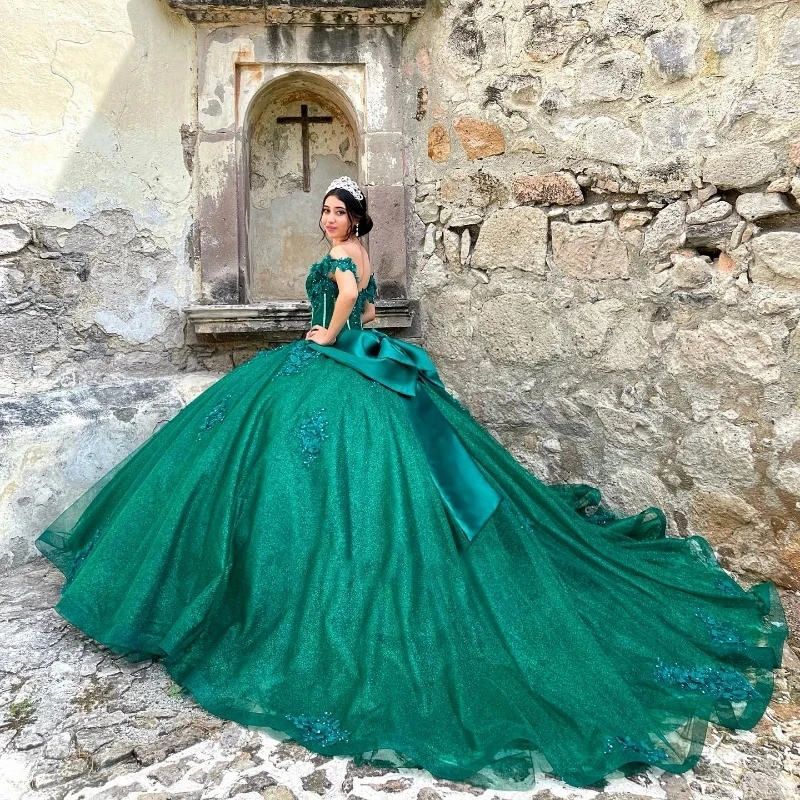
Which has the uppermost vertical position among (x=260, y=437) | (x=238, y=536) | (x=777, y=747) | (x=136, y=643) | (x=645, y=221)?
(x=645, y=221)

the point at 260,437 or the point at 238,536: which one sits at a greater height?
the point at 260,437

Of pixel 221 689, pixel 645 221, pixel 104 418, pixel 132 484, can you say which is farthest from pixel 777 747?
pixel 104 418

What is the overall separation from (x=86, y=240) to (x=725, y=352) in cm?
306

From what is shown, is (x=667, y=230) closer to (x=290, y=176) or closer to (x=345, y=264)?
(x=345, y=264)

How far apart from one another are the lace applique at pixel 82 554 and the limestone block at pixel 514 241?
2233 millimetres

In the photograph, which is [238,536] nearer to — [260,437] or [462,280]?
[260,437]

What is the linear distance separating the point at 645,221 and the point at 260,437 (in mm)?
1916

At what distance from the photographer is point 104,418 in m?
3.56

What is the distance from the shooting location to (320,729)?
197 cm

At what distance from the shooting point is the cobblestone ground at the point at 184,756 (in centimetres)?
184

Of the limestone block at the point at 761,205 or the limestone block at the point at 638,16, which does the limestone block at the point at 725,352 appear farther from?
the limestone block at the point at 638,16

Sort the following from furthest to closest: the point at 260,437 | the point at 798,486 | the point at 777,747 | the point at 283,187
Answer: the point at 283,187 < the point at 798,486 < the point at 260,437 < the point at 777,747

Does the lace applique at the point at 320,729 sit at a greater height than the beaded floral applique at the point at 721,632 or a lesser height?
lesser

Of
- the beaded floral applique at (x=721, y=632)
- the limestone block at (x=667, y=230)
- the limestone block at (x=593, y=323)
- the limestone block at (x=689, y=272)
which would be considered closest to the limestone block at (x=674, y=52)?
the limestone block at (x=667, y=230)
